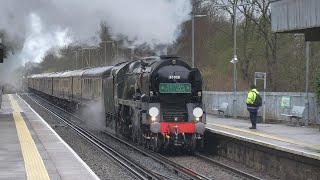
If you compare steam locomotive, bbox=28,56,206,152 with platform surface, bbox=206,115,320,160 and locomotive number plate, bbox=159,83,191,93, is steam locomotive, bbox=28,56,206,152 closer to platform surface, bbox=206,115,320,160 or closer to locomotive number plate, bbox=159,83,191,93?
locomotive number plate, bbox=159,83,191,93

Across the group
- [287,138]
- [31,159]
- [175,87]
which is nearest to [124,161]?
[175,87]

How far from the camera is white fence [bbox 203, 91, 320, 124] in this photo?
20.1m

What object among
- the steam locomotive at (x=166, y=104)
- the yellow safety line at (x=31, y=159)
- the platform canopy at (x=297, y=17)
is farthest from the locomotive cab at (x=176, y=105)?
the yellow safety line at (x=31, y=159)

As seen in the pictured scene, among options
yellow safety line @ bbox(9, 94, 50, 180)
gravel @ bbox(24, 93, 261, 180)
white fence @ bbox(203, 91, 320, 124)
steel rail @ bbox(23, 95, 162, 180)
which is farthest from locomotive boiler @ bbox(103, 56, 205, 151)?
white fence @ bbox(203, 91, 320, 124)

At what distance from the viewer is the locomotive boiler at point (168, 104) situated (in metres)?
16.0

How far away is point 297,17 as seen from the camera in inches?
522

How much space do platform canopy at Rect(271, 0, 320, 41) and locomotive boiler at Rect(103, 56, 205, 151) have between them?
3.23 metres

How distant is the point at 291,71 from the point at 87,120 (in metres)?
10.9

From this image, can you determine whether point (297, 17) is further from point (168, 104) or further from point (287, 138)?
point (168, 104)

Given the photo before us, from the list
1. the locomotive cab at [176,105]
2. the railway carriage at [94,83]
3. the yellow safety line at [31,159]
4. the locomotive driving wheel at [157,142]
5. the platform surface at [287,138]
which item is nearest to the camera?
the yellow safety line at [31,159]

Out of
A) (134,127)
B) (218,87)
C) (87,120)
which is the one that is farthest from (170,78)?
(218,87)

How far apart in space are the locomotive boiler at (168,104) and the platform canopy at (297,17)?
3.23 m

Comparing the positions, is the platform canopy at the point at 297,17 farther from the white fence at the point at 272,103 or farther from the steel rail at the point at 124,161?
the white fence at the point at 272,103

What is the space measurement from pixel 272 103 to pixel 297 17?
10377mm
